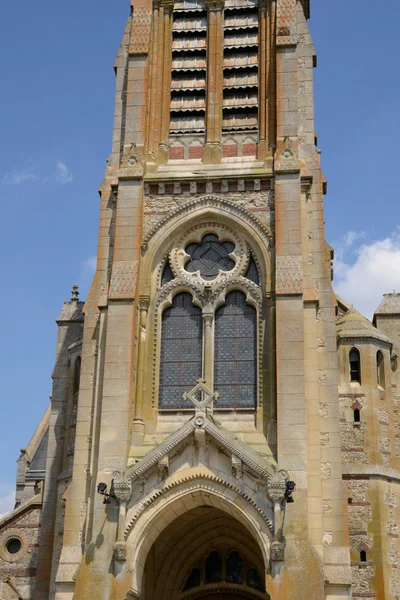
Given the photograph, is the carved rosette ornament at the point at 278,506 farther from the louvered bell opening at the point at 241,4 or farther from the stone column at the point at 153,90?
the louvered bell opening at the point at 241,4

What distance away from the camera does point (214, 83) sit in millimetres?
31188

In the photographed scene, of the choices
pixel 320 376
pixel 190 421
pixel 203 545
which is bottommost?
pixel 203 545

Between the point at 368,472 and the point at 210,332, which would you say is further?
the point at 368,472

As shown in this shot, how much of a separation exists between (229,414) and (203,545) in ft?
14.0

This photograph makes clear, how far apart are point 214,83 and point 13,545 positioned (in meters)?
16.7

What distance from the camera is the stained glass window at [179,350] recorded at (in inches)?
1092

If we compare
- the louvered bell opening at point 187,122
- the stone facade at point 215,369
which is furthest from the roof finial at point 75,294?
the louvered bell opening at point 187,122

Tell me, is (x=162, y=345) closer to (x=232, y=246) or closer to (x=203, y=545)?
(x=232, y=246)

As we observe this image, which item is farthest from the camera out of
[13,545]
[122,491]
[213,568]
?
[13,545]

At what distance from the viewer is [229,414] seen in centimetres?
2723

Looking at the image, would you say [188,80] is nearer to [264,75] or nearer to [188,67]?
[188,67]

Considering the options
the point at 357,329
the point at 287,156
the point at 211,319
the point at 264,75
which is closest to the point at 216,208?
the point at 287,156

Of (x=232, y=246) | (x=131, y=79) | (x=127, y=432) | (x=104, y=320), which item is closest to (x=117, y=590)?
(x=127, y=432)

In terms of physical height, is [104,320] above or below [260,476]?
above
